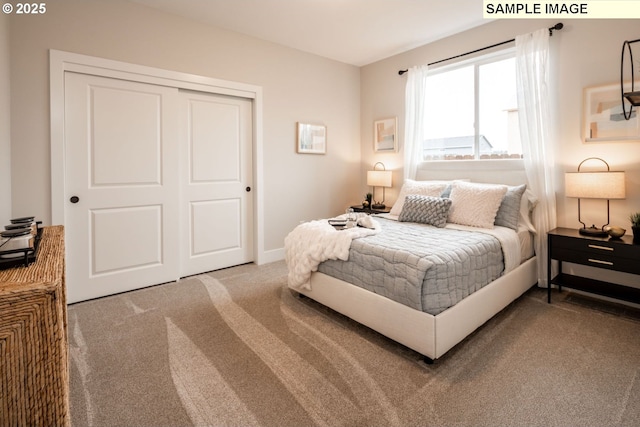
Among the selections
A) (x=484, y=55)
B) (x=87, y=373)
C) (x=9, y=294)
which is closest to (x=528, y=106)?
(x=484, y=55)

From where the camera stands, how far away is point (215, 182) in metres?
3.72

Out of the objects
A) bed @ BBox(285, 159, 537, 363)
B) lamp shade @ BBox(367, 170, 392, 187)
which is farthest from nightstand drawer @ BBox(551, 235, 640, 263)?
lamp shade @ BBox(367, 170, 392, 187)

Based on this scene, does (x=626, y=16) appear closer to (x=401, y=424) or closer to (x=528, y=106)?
(x=528, y=106)

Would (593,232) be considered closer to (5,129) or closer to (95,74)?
(95,74)

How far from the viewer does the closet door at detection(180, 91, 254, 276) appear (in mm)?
3520

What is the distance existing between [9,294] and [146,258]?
8.60 ft

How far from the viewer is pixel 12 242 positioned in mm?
1182

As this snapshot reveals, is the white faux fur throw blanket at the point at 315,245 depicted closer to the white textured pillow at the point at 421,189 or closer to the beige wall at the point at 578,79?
the white textured pillow at the point at 421,189

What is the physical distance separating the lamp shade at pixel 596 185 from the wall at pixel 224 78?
2810 mm

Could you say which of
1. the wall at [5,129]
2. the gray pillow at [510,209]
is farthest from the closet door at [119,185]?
the gray pillow at [510,209]

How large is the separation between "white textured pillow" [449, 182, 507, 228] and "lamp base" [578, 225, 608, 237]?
66 cm

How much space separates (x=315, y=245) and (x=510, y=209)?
186cm

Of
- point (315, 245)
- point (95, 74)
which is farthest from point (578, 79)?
point (95, 74)

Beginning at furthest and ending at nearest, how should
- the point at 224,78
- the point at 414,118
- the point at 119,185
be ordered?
the point at 414,118
the point at 224,78
the point at 119,185
